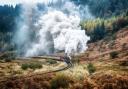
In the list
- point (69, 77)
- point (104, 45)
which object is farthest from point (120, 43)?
point (69, 77)

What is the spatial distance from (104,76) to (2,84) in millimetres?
33169

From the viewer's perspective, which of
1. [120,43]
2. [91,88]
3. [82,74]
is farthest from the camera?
[120,43]

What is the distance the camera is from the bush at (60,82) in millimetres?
90656

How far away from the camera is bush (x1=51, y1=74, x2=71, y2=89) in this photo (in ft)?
297

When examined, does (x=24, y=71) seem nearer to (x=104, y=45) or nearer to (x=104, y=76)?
(x=104, y=76)

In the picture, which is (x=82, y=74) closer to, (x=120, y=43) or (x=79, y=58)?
(x=79, y=58)

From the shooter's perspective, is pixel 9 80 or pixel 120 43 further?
pixel 120 43

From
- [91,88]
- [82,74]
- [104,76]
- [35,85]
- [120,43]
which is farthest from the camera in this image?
[120,43]

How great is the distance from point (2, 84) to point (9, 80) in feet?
15.3

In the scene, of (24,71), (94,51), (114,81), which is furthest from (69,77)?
(94,51)

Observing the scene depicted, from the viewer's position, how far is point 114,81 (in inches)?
3059

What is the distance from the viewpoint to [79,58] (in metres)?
169

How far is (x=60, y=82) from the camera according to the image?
9200 centimetres

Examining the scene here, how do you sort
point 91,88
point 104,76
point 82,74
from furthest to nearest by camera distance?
point 82,74
point 104,76
point 91,88
